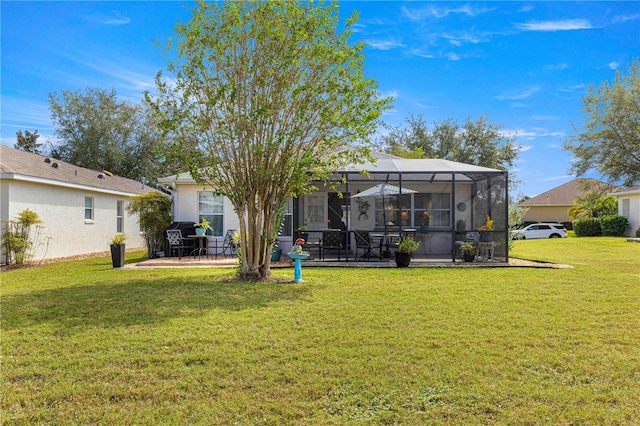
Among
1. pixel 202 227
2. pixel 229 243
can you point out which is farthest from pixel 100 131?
pixel 229 243

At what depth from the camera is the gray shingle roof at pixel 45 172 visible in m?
12.4

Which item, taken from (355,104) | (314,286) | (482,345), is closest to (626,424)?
(482,345)

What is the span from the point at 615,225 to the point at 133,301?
28142 millimetres

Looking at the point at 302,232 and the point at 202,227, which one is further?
the point at 202,227

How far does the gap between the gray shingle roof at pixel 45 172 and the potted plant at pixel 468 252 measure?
42.4 feet

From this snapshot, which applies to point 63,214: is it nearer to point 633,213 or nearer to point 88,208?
point 88,208

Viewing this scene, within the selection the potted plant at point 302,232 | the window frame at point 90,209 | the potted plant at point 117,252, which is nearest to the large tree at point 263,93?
the potted plant at point 302,232

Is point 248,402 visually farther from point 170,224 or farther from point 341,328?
point 170,224

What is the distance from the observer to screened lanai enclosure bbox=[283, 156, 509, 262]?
42.5 feet

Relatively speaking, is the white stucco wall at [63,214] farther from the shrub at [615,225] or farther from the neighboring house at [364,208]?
the shrub at [615,225]

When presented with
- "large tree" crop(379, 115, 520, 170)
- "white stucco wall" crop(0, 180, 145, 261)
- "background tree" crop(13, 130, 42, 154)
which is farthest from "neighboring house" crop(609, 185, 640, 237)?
"background tree" crop(13, 130, 42, 154)

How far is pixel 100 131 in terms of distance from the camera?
28.0 metres

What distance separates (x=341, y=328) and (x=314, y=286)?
125 inches

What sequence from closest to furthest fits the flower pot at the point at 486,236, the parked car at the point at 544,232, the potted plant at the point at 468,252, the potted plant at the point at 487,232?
1. the potted plant at the point at 468,252
2. the potted plant at the point at 487,232
3. the flower pot at the point at 486,236
4. the parked car at the point at 544,232
